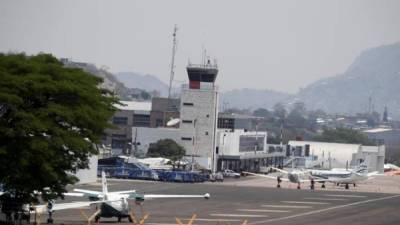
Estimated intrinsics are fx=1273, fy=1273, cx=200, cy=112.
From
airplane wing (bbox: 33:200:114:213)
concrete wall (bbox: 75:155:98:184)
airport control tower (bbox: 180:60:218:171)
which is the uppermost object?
airport control tower (bbox: 180:60:218:171)

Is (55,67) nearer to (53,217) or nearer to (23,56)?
(23,56)

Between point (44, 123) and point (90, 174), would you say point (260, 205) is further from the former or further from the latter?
point (44, 123)

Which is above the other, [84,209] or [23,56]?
[23,56]

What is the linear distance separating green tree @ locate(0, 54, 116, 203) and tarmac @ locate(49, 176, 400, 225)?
10680 mm

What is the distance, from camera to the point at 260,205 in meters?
112

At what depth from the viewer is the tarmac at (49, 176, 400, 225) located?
309 feet

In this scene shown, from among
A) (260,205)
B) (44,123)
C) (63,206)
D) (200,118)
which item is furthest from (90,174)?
(44,123)

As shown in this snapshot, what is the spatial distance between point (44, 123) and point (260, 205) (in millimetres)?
43862

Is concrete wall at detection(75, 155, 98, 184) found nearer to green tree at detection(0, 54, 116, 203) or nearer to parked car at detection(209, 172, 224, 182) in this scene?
parked car at detection(209, 172, 224, 182)

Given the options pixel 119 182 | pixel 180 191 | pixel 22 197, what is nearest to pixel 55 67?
pixel 22 197

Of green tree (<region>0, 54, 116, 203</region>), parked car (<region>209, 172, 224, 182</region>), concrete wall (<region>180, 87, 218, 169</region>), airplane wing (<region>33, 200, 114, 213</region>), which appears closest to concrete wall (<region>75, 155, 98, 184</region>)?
parked car (<region>209, 172, 224, 182</region>)

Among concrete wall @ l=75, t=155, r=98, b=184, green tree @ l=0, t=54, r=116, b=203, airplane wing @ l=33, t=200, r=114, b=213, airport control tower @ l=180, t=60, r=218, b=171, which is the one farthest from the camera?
airport control tower @ l=180, t=60, r=218, b=171

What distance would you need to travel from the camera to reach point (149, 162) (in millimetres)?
186625

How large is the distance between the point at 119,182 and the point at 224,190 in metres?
12.6
